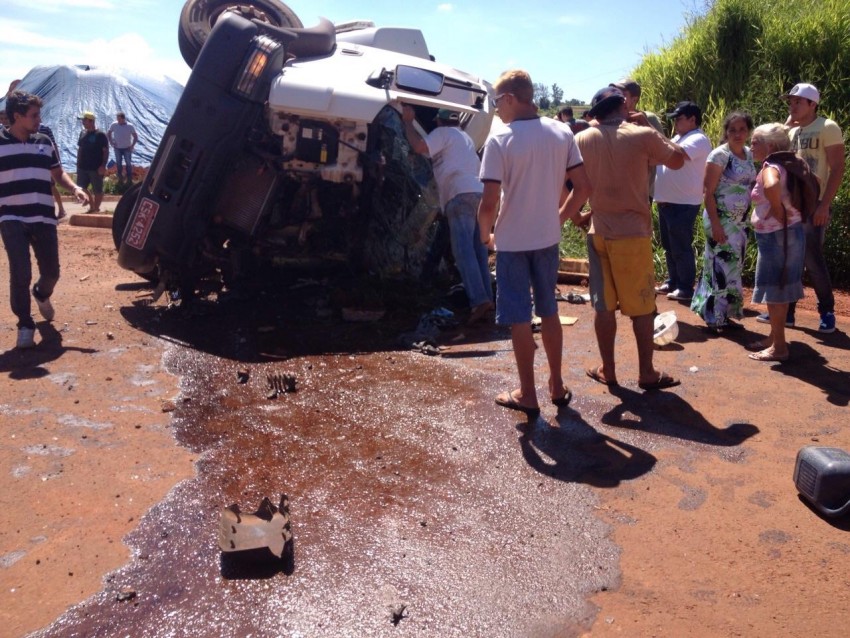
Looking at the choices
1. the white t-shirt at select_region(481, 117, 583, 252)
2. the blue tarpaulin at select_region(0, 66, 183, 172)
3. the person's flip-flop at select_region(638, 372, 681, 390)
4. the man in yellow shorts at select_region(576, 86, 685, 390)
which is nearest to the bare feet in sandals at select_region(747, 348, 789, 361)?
the person's flip-flop at select_region(638, 372, 681, 390)

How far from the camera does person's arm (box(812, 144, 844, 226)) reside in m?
6.07

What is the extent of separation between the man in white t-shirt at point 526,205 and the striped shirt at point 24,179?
12.0ft

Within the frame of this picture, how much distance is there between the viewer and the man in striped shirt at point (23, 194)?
19.9ft

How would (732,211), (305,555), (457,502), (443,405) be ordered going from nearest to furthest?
(305,555) < (457,502) < (443,405) < (732,211)

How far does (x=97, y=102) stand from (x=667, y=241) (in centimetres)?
1713

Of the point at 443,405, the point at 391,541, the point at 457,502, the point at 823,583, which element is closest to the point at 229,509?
the point at 391,541

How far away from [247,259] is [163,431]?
2.83 m

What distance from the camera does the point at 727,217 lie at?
6125mm

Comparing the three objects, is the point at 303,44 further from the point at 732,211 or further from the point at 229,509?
the point at 229,509

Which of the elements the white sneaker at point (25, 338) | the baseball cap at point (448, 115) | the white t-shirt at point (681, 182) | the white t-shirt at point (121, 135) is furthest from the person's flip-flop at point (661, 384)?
the white t-shirt at point (121, 135)

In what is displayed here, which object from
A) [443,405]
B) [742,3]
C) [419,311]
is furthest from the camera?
[742,3]

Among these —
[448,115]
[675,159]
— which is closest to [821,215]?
[675,159]

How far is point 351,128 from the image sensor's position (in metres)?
6.32

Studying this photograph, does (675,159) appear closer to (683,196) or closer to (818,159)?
(818,159)
